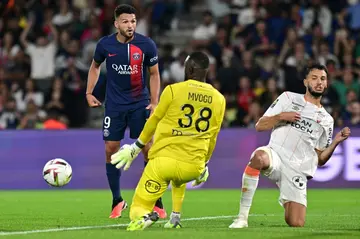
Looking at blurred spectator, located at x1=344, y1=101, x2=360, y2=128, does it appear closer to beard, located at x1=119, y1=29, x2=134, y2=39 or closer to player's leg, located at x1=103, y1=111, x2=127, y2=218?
player's leg, located at x1=103, y1=111, x2=127, y2=218

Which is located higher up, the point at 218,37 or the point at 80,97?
the point at 218,37

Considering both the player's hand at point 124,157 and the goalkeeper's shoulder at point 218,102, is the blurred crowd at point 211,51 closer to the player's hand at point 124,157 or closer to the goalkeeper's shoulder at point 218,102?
the goalkeeper's shoulder at point 218,102

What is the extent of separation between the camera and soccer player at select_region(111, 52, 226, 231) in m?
8.96

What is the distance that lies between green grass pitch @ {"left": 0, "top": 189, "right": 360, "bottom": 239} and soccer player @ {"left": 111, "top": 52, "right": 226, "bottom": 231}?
1.10ft

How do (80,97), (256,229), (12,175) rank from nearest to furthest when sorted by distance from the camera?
(256,229), (12,175), (80,97)

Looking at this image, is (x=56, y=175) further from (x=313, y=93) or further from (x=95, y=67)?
(x=313, y=93)

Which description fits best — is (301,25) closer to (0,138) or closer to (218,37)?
(218,37)

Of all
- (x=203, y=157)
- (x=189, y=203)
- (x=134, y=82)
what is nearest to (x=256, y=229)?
(x=203, y=157)

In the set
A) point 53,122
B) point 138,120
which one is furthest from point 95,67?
point 53,122

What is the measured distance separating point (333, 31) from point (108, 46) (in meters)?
10.3

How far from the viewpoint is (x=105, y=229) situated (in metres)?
9.30

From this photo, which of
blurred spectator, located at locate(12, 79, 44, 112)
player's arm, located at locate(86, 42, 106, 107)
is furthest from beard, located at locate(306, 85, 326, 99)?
blurred spectator, located at locate(12, 79, 44, 112)

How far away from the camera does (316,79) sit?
10031 mm

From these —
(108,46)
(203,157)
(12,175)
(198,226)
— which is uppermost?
(108,46)
